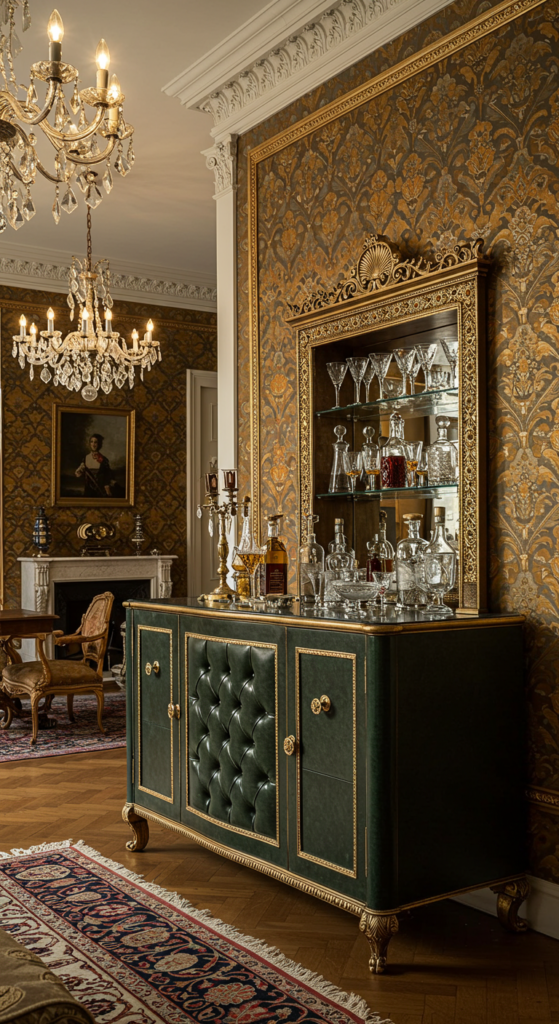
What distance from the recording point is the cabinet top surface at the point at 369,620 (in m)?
2.81

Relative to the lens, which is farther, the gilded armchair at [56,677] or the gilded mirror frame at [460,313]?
the gilded armchair at [56,677]

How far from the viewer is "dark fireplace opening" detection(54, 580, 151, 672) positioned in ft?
27.8

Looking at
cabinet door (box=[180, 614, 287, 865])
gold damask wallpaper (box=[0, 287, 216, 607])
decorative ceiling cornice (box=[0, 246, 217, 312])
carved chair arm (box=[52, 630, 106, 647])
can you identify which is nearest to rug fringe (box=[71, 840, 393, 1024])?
cabinet door (box=[180, 614, 287, 865])

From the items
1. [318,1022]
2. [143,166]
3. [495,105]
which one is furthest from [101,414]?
[318,1022]

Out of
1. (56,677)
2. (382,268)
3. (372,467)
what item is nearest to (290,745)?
(372,467)

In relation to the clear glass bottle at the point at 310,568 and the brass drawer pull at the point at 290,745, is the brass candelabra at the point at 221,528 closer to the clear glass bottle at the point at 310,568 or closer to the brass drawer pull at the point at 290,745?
the clear glass bottle at the point at 310,568

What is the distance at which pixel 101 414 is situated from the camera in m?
8.73

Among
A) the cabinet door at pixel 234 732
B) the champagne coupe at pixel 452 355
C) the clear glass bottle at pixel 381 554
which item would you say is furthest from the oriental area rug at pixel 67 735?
the champagne coupe at pixel 452 355

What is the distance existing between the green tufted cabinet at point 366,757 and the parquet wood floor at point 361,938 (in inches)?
5.2

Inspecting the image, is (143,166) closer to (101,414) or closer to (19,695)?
(101,414)

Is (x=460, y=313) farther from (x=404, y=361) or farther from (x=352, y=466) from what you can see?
(x=352, y=466)

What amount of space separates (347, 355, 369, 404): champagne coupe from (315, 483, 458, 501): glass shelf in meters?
0.42

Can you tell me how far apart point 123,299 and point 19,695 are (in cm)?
411

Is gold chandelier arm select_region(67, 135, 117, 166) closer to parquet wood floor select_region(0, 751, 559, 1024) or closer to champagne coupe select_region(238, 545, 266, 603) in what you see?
champagne coupe select_region(238, 545, 266, 603)
